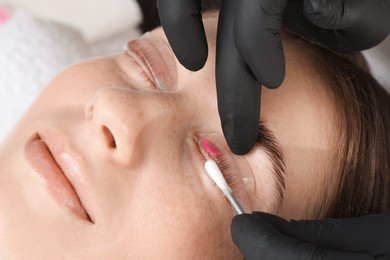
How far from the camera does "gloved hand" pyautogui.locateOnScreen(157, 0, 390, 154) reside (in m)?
0.99

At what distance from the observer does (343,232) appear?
1.02 meters

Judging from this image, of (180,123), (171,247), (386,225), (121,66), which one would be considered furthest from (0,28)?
(386,225)

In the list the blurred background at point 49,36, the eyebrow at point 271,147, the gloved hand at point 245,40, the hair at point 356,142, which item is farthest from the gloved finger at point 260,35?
the blurred background at point 49,36

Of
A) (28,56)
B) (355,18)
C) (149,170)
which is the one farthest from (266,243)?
(28,56)

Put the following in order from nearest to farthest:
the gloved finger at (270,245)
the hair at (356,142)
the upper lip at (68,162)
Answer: the gloved finger at (270,245) < the upper lip at (68,162) < the hair at (356,142)

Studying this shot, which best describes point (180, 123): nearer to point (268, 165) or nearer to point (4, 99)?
point (268, 165)

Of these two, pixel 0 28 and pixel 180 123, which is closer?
pixel 180 123

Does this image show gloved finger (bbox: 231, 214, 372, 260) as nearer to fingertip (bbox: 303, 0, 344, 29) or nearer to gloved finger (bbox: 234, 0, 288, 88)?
gloved finger (bbox: 234, 0, 288, 88)

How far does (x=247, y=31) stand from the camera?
986mm

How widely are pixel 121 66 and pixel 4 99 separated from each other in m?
0.70

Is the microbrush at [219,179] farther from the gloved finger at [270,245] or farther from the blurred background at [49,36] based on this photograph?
the blurred background at [49,36]

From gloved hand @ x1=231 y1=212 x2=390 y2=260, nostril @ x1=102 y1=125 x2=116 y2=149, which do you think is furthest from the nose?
gloved hand @ x1=231 y1=212 x2=390 y2=260

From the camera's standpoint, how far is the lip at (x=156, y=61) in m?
1.23

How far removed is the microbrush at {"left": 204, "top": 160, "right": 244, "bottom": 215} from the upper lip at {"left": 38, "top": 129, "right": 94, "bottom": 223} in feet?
0.81
